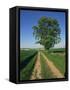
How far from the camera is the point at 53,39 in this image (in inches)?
104

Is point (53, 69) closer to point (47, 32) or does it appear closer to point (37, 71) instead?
point (37, 71)

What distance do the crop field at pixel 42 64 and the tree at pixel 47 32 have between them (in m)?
0.08

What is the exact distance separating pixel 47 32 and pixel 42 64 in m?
0.28

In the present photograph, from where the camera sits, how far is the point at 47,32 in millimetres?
2613

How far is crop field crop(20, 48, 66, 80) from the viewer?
8.25 ft

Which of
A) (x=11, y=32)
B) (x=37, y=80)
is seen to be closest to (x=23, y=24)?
(x=11, y=32)

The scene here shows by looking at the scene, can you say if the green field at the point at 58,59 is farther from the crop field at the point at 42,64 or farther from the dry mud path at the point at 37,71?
the dry mud path at the point at 37,71

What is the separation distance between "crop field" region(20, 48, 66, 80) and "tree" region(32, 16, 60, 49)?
3.0 inches

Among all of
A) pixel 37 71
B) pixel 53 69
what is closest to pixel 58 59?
pixel 53 69

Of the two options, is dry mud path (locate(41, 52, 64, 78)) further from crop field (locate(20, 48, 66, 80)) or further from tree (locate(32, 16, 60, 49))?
tree (locate(32, 16, 60, 49))

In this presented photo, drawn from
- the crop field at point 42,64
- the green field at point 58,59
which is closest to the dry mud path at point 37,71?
the crop field at point 42,64

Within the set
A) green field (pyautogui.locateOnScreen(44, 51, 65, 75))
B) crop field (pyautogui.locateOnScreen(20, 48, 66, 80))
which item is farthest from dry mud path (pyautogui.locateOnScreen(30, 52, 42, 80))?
green field (pyautogui.locateOnScreen(44, 51, 65, 75))
